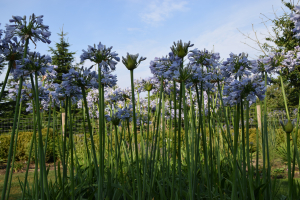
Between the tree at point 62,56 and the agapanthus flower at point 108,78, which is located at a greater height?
the tree at point 62,56

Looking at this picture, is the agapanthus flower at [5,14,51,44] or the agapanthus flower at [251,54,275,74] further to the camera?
the agapanthus flower at [251,54,275,74]

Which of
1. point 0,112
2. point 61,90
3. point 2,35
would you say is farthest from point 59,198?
point 0,112

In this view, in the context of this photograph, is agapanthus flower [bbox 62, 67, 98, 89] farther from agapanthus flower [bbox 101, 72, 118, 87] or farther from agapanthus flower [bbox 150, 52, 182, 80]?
agapanthus flower [bbox 150, 52, 182, 80]

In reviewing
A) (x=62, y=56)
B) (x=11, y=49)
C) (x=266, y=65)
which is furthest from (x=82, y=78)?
(x=62, y=56)

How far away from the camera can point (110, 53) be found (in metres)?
1.69

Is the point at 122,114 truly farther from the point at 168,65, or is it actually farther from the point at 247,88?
the point at 247,88

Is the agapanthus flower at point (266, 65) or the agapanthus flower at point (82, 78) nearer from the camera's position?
the agapanthus flower at point (82, 78)

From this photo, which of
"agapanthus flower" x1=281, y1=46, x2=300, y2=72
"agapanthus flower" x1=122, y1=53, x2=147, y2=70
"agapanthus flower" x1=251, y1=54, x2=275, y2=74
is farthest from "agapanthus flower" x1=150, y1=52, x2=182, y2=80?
"agapanthus flower" x1=281, y1=46, x2=300, y2=72

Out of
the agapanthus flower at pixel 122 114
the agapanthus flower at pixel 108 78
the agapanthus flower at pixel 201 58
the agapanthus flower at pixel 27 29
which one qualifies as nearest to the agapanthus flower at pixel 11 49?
the agapanthus flower at pixel 27 29

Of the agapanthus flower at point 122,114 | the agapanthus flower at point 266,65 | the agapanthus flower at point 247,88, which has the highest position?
the agapanthus flower at point 266,65

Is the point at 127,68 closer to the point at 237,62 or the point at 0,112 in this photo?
the point at 237,62

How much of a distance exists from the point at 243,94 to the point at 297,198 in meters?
1.72

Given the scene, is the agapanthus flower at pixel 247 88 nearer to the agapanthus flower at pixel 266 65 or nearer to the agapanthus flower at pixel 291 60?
the agapanthus flower at pixel 266 65

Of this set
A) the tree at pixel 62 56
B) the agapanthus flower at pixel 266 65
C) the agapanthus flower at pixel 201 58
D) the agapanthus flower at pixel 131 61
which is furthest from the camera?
the tree at pixel 62 56
